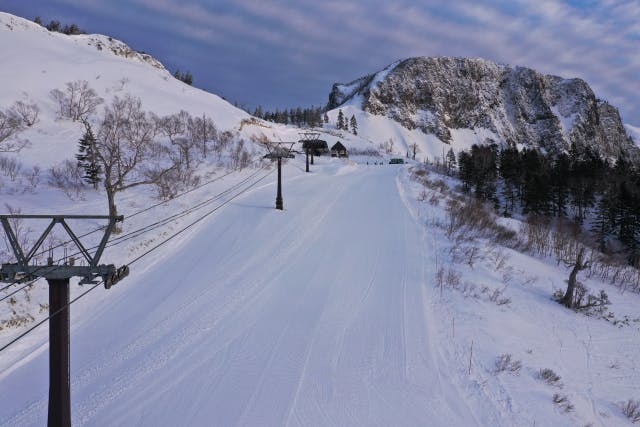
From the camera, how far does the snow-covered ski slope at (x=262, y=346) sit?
19.4 feet

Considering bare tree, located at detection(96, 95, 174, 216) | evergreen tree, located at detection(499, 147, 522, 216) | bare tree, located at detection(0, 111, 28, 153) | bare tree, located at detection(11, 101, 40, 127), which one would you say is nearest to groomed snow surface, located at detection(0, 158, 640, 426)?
bare tree, located at detection(96, 95, 174, 216)

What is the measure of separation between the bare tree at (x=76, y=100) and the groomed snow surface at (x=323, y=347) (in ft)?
149

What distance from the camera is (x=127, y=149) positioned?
38.3 m

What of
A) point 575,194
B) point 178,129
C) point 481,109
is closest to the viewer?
point 178,129

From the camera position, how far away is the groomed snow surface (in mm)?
5922

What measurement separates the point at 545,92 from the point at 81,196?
23532 cm

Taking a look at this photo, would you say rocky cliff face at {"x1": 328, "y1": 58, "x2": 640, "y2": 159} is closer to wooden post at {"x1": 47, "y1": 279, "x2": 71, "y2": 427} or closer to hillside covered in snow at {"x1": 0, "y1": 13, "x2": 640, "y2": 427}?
hillside covered in snow at {"x1": 0, "y1": 13, "x2": 640, "y2": 427}

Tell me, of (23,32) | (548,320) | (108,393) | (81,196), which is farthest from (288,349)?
(23,32)

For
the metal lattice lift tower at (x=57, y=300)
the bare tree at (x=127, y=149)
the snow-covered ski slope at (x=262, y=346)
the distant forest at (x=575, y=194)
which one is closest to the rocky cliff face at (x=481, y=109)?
the distant forest at (x=575, y=194)

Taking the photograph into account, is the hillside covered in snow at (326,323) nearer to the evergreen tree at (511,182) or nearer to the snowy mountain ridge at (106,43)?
the evergreen tree at (511,182)

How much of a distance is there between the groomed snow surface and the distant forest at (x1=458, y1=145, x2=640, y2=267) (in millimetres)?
35084

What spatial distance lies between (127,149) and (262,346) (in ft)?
123

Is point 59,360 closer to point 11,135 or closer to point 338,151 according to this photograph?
point 11,135

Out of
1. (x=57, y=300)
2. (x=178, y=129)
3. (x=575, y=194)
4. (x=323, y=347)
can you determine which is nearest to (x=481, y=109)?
(x=575, y=194)
